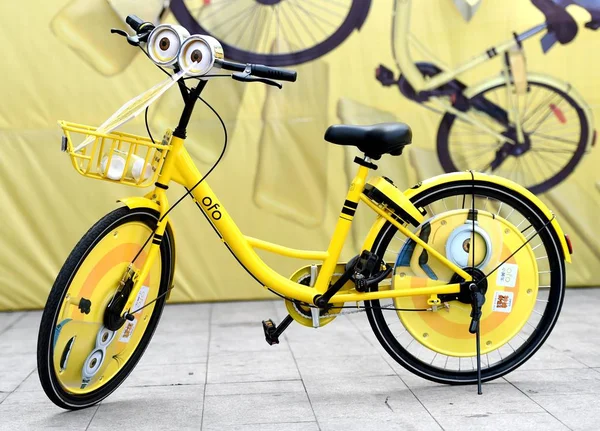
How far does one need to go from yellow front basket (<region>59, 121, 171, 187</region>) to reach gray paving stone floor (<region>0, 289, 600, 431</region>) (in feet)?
2.60

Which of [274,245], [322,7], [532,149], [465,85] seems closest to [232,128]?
[322,7]

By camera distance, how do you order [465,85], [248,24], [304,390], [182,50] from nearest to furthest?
[182,50]
[304,390]
[248,24]
[465,85]

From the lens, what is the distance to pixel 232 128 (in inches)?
183

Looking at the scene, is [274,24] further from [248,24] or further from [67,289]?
[67,289]

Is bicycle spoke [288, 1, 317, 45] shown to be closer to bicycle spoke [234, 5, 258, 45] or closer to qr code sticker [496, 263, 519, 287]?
bicycle spoke [234, 5, 258, 45]

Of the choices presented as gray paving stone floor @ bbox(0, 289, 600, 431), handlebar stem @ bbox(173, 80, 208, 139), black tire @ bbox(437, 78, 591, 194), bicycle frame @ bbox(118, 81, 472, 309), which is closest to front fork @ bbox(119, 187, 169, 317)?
bicycle frame @ bbox(118, 81, 472, 309)

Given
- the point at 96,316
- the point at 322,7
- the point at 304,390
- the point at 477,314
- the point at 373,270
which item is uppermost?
the point at 322,7

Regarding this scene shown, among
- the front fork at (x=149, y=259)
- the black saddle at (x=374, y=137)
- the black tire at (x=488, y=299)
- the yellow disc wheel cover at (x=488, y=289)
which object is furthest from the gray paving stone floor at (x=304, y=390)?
the black saddle at (x=374, y=137)

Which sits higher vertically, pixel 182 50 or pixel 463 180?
pixel 182 50

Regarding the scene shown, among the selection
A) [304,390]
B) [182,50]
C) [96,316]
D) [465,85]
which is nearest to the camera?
[182,50]

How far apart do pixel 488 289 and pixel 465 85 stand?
2.05 meters

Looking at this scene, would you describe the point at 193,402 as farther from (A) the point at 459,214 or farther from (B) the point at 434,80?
(B) the point at 434,80

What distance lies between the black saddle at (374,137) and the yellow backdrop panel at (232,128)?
6.06ft

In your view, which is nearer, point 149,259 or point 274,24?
point 149,259
